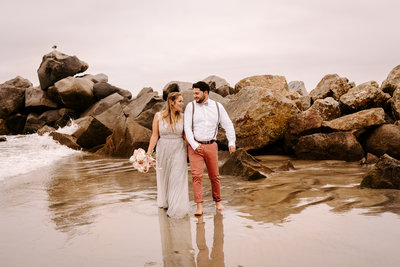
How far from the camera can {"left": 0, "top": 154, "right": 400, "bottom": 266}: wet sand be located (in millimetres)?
3580

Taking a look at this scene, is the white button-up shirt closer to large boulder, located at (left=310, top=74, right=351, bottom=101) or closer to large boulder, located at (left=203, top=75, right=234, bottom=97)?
large boulder, located at (left=310, top=74, right=351, bottom=101)

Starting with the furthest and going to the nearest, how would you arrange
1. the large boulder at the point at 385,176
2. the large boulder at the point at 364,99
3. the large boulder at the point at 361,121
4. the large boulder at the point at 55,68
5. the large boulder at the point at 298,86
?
the large boulder at the point at 298,86, the large boulder at the point at 55,68, the large boulder at the point at 364,99, the large boulder at the point at 361,121, the large boulder at the point at 385,176

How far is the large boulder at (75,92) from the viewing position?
24.4 m

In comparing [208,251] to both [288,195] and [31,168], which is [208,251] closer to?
[288,195]

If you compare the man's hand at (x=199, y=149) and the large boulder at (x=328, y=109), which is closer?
the man's hand at (x=199, y=149)

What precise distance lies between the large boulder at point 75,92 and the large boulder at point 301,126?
17.4 meters

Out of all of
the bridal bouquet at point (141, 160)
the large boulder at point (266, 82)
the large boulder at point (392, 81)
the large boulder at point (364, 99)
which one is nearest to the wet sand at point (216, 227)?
the bridal bouquet at point (141, 160)

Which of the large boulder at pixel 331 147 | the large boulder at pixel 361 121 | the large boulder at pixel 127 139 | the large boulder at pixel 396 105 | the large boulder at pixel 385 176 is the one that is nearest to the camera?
the large boulder at pixel 385 176

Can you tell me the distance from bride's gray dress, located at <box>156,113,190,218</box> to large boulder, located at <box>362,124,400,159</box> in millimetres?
7010

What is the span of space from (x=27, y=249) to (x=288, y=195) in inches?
155

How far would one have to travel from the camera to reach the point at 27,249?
3934 mm

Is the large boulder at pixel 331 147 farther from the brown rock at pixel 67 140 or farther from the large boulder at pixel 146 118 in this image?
the brown rock at pixel 67 140

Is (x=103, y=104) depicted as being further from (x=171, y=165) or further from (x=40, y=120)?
(x=171, y=165)

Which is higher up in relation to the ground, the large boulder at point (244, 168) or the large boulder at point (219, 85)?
the large boulder at point (219, 85)
